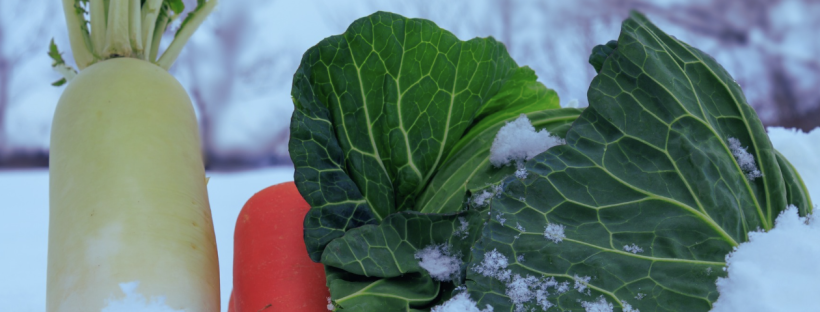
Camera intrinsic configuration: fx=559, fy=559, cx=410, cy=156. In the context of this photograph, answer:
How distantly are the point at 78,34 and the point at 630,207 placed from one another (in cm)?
127

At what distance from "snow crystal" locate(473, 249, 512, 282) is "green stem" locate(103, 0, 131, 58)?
997mm

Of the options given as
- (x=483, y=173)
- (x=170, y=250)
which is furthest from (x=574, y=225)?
(x=170, y=250)

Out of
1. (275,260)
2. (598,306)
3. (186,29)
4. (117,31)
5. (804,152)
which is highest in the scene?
(804,152)

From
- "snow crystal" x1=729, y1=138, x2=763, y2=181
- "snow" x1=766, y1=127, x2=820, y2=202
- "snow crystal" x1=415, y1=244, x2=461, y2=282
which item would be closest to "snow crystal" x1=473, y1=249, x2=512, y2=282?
"snow crystal" x1=415, y1=244, x2=461, y2=282

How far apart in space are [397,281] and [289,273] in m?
0.29

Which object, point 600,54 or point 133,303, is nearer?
point 600,54

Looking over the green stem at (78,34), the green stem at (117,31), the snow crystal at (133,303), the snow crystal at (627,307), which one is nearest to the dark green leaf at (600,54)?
the snow crystal at (627,307)

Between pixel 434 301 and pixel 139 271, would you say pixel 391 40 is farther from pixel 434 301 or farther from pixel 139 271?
pixel 139 271

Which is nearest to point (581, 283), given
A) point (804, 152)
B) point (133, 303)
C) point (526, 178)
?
point (526, 178)

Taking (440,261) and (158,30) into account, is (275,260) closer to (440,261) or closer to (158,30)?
(440,261)

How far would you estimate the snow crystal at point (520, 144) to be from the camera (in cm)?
87

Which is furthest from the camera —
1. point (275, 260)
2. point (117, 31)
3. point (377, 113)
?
point (117, 31)

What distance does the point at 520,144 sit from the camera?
34.6 inches

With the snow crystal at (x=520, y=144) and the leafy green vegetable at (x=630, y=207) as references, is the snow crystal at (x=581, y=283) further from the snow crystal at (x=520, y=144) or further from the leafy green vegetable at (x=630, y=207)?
the snow crystal at (x=520, y=144)
